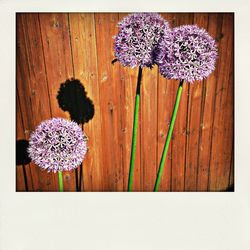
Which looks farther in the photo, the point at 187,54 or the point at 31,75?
the point at 31,75

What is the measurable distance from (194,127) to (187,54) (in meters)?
0.37

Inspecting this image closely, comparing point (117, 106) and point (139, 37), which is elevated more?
point (139, 37)

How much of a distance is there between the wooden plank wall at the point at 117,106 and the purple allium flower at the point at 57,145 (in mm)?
40

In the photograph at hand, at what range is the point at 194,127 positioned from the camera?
1816 mm

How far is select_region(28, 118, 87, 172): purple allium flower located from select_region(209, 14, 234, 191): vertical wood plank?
0.65m

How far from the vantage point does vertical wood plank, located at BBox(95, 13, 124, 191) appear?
1761 millimetres

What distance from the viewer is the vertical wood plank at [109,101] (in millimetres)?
1761

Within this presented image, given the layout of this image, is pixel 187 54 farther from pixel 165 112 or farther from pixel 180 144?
pixel 180 144

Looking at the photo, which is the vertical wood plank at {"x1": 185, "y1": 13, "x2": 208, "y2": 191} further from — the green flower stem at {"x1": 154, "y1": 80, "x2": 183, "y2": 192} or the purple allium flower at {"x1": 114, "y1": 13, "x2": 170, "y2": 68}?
the purple allium flower at {"x1": 114, "y1": 13, "x2": 170, "y2": 68}

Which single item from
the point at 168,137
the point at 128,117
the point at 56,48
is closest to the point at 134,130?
the point at 128,117
